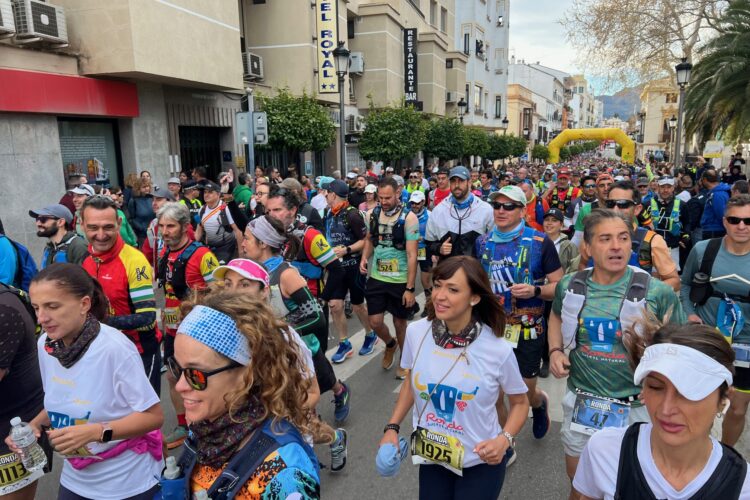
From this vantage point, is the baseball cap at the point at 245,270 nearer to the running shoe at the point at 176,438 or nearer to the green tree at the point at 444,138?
the running shoe at the point at 176,438

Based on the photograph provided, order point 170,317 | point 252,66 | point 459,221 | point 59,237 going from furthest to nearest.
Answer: point 252,66, point 459,221, point 59,237, point 170,317

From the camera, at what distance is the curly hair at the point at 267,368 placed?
5.34ft

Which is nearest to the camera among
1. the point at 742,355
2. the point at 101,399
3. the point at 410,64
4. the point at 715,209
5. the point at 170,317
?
the point at 101,399

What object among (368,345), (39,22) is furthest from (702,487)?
(39,22)

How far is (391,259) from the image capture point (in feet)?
18.6

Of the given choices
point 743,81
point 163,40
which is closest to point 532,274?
point 163,40

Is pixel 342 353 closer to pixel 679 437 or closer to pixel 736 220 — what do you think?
pixel 736 220

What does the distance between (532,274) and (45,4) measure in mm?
11526

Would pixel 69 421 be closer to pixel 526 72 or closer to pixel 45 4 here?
pixel 45 4

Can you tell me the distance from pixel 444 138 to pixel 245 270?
27571 mm

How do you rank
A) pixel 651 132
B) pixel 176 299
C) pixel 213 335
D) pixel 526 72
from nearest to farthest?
pixel 213 335
pixel 176 299
pixel 651 132
pixel 526 72

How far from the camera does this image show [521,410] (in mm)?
2543

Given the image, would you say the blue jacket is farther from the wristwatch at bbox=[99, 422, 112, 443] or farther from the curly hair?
the wristwatch at bbox=[99, 422, 112, 443]

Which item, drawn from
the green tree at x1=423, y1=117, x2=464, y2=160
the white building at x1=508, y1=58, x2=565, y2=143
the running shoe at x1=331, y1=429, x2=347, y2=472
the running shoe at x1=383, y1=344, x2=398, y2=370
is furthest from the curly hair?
the white building at x1=508, y1=58, x2=565, y2=143
